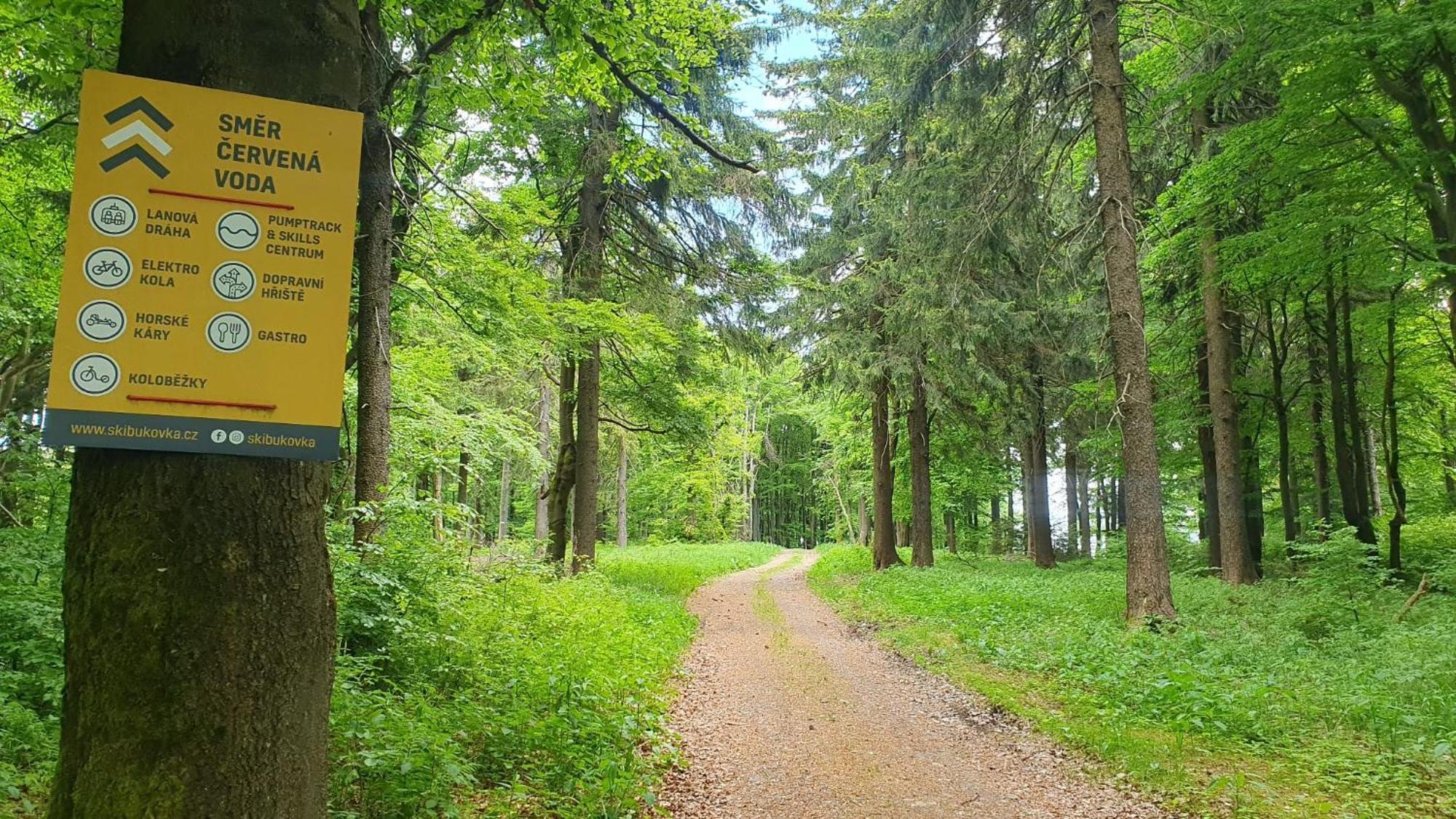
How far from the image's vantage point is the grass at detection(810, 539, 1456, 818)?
Answer: 179 inches

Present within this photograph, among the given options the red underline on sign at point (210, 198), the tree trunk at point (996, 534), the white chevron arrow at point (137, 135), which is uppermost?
the white chevron arrow at point (137, 135)

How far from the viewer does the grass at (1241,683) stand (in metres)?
4.54

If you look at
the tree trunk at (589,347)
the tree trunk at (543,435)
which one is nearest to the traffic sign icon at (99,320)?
the tree trunk at (589,347)

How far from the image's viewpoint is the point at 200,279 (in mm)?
2088

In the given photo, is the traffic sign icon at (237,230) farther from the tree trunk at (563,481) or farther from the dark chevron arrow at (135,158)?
the tree trunk at (563,481)

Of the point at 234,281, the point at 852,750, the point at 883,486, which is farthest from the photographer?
the point at 883,486

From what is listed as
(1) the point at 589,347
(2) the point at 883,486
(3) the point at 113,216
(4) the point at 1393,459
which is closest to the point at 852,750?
(3) the point at 113,216

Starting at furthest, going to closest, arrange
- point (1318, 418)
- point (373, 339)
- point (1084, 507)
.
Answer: point (1084, 507)
point (1318, 418)
point (373, 339)

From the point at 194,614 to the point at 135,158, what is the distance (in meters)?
1.29

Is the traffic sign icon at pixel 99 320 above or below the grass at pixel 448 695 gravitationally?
above

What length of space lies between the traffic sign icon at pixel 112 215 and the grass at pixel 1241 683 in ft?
19.4

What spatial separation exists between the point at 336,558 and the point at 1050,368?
17619mm

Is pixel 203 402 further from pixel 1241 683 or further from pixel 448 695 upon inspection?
pixel 1241 683

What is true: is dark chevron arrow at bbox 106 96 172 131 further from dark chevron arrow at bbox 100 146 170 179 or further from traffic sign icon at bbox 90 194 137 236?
traffic sign icon at bbox 90 194 137 236
